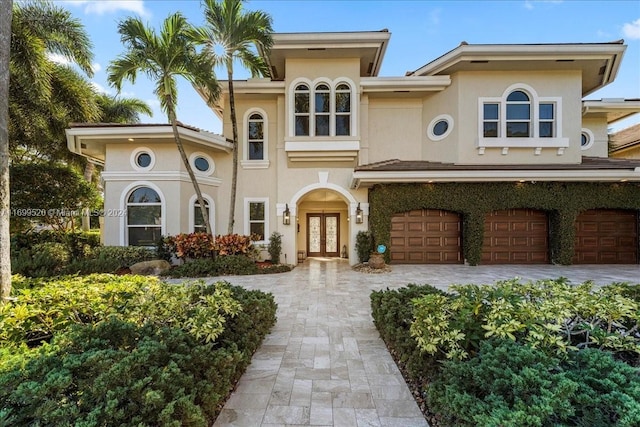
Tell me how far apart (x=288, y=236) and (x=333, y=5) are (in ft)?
31.3

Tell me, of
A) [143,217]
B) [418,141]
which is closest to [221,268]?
[143,217]

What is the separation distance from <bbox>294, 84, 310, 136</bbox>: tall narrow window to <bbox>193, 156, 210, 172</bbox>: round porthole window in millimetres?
3941

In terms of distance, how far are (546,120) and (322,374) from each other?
12.6 metres

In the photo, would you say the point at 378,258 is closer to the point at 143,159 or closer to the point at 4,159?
the point at 4,159

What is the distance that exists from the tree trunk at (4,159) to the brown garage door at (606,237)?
15.3 meters

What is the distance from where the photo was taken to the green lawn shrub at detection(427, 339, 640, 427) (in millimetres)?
1652

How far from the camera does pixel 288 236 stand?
433 inches

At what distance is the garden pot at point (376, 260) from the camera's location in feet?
31.2

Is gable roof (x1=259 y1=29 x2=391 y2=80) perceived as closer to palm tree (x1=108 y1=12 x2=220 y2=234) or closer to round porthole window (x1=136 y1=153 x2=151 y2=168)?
palm tree (x1=108 y1=12 x2=220 y2=234)

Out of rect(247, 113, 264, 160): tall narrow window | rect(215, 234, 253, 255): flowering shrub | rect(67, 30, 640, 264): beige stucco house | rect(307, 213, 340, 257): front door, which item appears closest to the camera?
rect(215, 234, 253, 255): flowering shrub

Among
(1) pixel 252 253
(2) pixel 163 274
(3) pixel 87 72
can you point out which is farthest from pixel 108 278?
(3) pixel 87 72

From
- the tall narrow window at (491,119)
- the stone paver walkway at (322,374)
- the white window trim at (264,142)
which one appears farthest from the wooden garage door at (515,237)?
the white window trim at (264,142)

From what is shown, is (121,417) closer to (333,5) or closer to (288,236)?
(288,236)

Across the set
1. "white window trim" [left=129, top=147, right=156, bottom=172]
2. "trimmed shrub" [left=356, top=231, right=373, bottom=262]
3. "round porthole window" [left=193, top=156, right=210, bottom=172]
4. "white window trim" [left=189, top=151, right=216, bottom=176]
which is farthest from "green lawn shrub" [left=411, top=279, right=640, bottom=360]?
"white window trim" [left=129, top=147, right=156, bottom=172]
